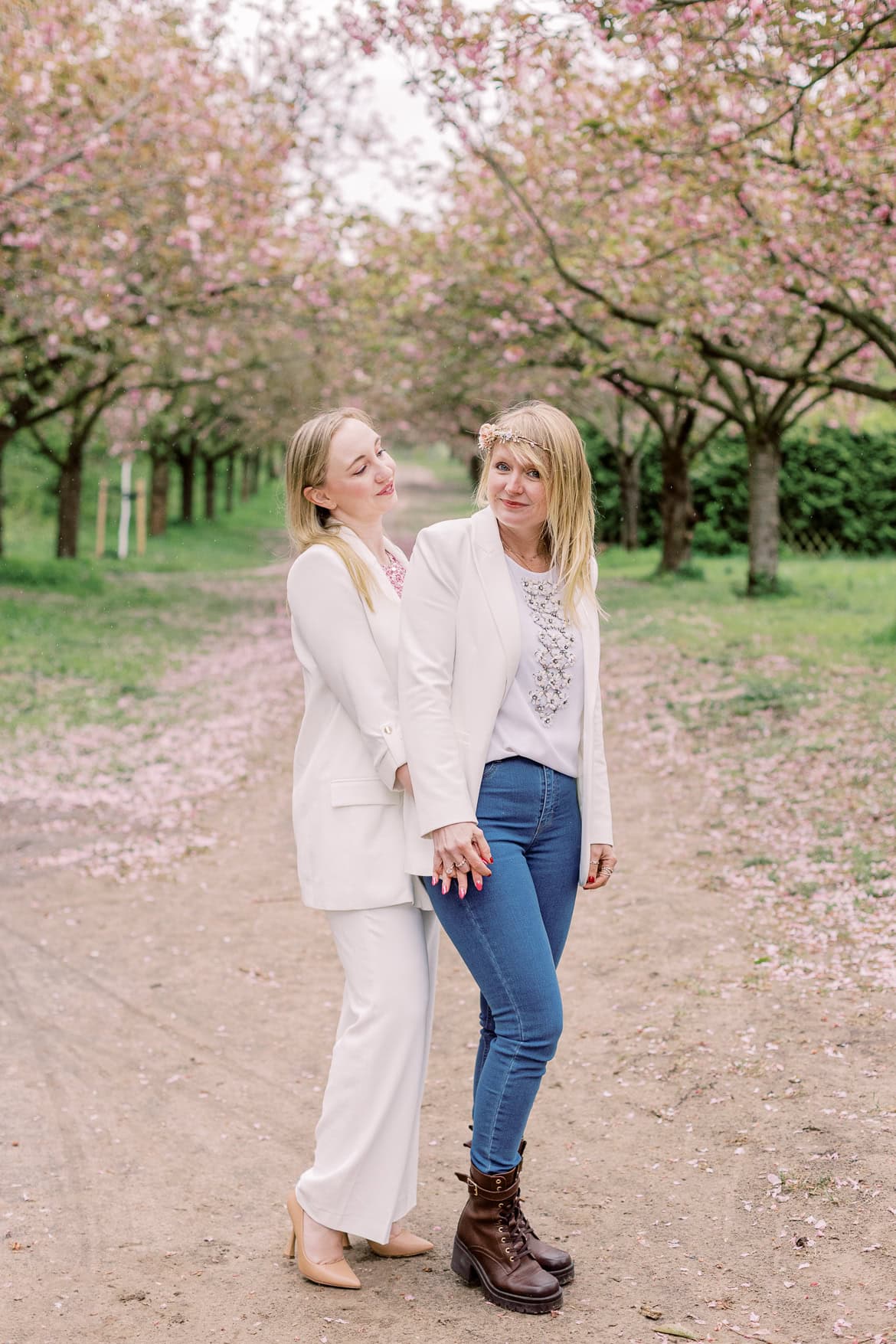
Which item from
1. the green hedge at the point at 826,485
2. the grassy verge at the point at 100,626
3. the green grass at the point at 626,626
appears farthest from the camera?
the green hedge at the point at 826,485

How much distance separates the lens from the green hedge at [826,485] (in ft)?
88.3

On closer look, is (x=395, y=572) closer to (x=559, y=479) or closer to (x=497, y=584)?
(x=497, y=584)

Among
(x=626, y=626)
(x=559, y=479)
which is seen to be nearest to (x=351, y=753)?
(x=559, y=479)

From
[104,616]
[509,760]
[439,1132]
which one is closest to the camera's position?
[509,760]

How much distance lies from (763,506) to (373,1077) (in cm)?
1584

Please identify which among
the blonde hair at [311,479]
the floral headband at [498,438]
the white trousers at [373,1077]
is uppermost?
the floral headband at [498,438]

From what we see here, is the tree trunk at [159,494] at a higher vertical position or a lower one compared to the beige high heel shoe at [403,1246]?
higher

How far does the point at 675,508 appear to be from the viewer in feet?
70.1

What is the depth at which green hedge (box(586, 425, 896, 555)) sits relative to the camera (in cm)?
2692

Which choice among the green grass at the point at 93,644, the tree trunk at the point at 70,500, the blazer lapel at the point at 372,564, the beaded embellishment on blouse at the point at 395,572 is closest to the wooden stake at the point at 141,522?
the tree trunk at the point at 70,500

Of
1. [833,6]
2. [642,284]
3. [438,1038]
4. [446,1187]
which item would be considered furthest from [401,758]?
[642,284]

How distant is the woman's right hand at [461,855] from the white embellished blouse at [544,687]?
20 centimetres

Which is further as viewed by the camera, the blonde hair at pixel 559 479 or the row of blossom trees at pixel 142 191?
the row of blossom trees at pixel 142 191

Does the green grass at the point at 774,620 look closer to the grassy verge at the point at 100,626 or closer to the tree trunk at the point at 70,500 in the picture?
the grassy verge at the point at 100,626
